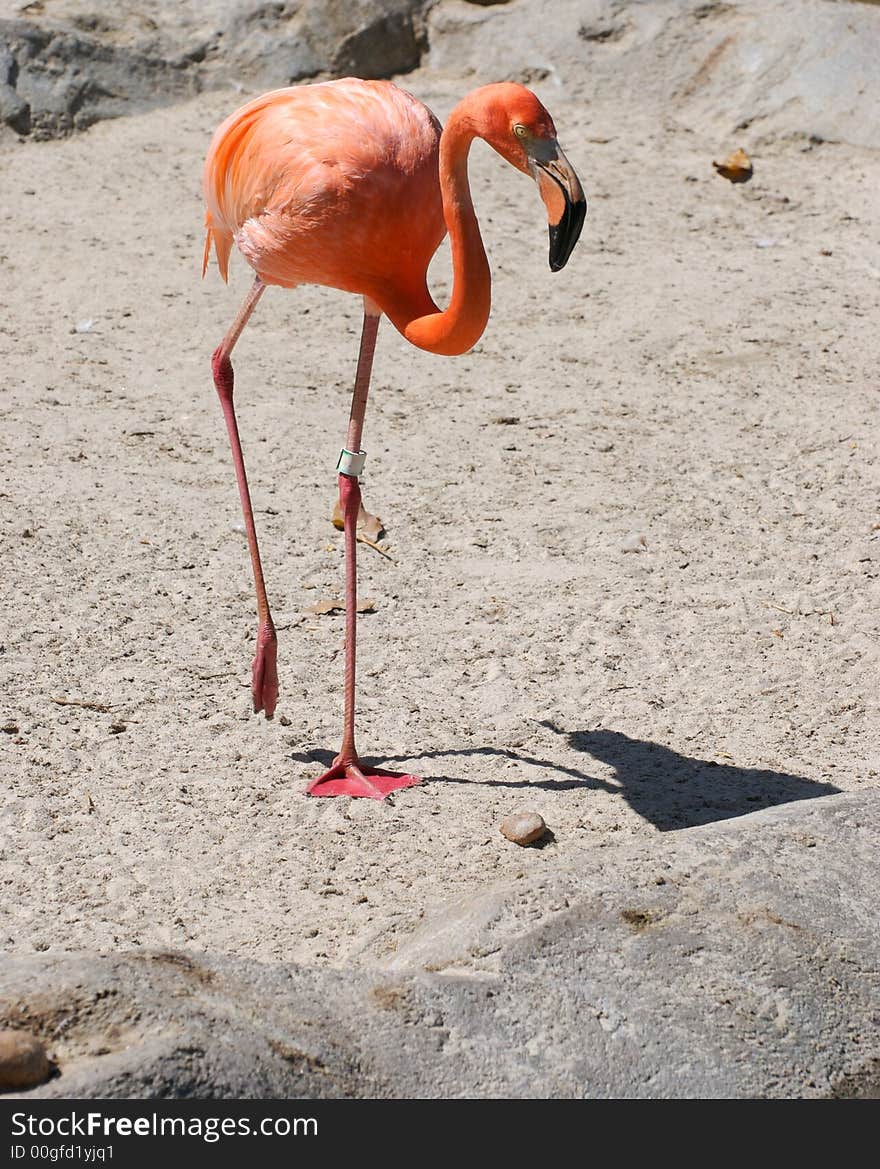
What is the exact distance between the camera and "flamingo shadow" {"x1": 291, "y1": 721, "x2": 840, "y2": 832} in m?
3.41

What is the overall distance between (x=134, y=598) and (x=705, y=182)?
13.9 ft

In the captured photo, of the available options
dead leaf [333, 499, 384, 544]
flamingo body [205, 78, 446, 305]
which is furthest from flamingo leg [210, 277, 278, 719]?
dead leaf [333, 499, 384, 544]

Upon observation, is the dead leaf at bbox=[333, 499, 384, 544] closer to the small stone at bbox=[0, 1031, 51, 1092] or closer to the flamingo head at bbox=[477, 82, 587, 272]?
the flamingo head at bbox=[477, 82, 587, 272]

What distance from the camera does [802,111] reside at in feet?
24.1

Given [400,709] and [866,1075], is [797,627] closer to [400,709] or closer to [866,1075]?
[400,709]

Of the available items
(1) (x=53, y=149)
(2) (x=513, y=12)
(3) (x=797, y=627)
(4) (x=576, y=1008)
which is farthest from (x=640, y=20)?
(4) (x=576, y=1008)

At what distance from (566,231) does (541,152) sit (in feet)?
0.61

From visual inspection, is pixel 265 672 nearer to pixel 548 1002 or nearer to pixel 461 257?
pixel 461 257

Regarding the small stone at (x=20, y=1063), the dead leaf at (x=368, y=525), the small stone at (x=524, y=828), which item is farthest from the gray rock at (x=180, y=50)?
the small stone at (x=20, y=1063)

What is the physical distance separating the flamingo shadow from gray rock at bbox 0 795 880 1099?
889 mm

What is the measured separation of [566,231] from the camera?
294 centimetres

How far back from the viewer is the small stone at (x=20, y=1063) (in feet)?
5.90

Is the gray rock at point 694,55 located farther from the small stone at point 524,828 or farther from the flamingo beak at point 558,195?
the small stone at point 524,828

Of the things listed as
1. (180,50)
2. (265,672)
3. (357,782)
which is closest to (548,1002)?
(357,782)
